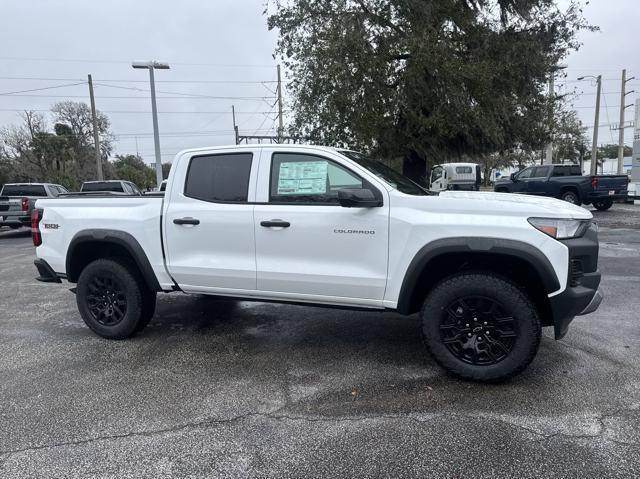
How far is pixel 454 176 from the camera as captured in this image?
28141mm

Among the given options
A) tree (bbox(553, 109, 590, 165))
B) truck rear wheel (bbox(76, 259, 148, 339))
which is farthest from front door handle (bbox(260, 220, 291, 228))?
tree (bbox(553, 109, 590, 165))

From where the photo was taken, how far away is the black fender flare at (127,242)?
4.63m

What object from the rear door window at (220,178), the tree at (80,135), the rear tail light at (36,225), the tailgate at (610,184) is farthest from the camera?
the tree at (80,135)

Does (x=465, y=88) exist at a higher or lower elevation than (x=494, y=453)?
higher

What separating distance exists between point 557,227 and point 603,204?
57.9 ft

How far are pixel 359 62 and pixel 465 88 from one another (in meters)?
3.20

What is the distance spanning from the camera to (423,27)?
13992 millimetres

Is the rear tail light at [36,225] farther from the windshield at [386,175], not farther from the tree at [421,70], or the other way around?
the tree at [421,70]

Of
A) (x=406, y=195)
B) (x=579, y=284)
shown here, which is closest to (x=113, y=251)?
(x=406, y=195)

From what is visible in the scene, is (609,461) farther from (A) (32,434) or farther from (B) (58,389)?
(B) (58,389)

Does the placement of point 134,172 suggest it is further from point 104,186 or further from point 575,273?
point 575,273

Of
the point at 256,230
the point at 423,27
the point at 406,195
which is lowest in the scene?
the point at 256,230

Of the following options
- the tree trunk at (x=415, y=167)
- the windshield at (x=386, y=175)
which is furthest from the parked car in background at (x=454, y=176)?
the windshield at (x=386, y=175)

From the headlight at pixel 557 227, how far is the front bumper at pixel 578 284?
0.05 metres
